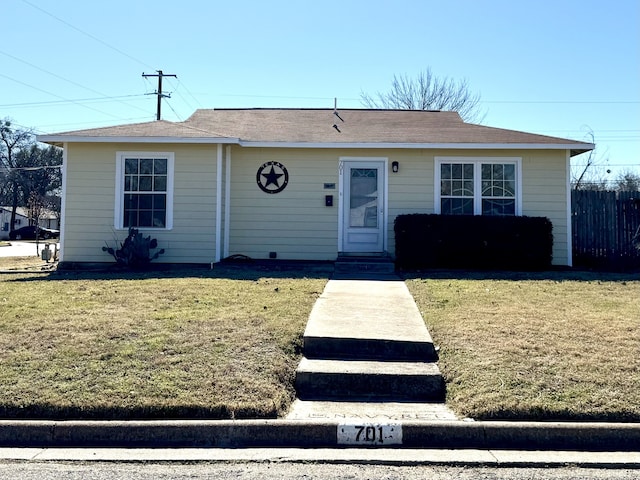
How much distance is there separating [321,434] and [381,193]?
28.5ft

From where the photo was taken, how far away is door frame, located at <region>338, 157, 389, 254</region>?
479 inches

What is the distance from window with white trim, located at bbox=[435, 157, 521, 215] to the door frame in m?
1.16

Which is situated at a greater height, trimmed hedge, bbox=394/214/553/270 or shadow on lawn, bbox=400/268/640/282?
trimmed hedge, bbox=394/214/553/270

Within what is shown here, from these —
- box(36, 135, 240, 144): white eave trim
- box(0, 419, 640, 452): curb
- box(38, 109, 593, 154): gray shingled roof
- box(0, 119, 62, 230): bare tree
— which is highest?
box(0, 119, 62, 230): bare tree

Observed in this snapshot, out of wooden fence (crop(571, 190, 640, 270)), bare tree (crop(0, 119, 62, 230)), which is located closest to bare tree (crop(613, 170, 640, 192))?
wooden fence (crop(571, 190, 640, 270))

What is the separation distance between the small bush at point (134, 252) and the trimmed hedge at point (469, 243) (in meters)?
5.33

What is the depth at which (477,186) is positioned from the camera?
12094 mm

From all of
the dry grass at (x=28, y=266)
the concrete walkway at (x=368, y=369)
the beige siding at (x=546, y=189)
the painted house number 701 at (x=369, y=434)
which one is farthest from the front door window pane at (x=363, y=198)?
the painted house number 701 at (x=369, y=434)

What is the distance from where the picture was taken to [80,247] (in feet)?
38.1

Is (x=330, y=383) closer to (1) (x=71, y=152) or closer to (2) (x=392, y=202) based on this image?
(2) (x=392, y=202)

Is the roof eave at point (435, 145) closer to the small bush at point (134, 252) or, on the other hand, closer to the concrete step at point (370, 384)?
the small bush at point (134, 252)

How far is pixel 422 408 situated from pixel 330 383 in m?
0.86

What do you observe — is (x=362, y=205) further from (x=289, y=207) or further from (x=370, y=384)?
(x=370, y=384)

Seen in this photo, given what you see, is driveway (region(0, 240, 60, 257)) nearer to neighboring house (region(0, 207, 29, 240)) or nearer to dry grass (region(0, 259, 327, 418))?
dry grass (region(0, 259, 327, 418))
